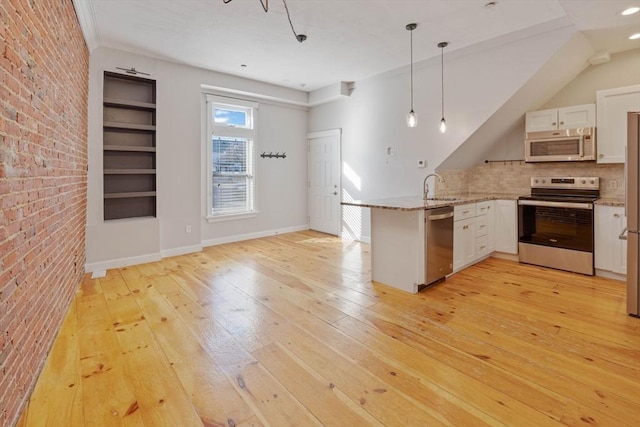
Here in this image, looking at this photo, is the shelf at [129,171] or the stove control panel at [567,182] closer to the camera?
the stove control panel at [567,182]

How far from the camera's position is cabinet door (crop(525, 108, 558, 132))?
4.23 metres

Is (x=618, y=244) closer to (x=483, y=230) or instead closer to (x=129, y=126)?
(x=483, y=230)

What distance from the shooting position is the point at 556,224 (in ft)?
13.3

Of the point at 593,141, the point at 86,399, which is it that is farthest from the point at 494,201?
the point at 86,399

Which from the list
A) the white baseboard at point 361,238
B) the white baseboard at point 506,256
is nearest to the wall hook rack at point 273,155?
the white baseboard at point 361,238

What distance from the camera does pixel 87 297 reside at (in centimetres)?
330

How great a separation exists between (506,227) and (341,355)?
11.1 feet

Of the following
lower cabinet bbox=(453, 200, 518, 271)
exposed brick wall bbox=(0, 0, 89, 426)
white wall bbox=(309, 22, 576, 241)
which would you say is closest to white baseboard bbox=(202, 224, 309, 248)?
white wall bbox=(309, 22, 576, 241)

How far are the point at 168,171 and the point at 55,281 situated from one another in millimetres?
2583

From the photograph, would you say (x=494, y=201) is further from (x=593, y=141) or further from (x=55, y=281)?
(x=55, y=281)

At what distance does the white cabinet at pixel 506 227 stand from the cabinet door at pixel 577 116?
113cm

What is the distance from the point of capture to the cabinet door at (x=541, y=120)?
423 centimetres

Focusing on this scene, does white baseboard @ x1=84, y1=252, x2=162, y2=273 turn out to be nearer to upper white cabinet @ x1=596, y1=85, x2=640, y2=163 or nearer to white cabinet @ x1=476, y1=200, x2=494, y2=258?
white cabinet @ x1=476, y1=200, x2=494, y2=258

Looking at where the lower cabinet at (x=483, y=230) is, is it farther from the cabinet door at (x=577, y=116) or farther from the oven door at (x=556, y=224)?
the cabinet door at (x=577, y=116)
